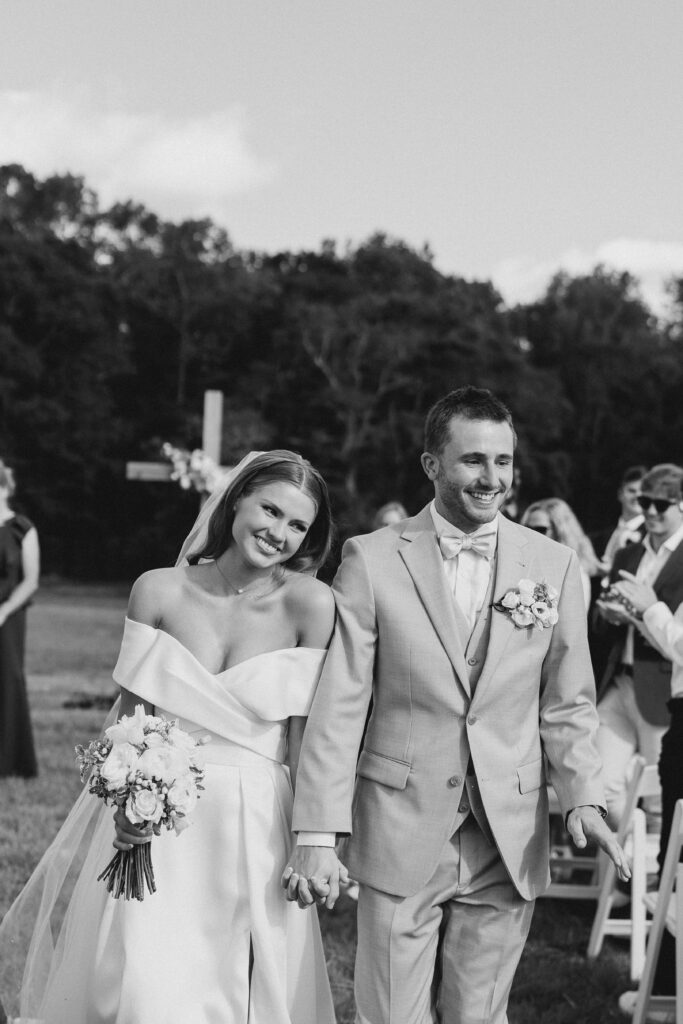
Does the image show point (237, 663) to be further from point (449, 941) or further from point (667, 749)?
point (667, 749)

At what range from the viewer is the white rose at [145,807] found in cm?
308

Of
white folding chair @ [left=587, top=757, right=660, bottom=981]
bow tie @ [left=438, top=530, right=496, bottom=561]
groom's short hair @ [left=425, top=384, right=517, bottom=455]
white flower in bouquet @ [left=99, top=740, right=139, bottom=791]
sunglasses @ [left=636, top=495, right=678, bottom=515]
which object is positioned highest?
groom's short hair @ [left=425, top=384, right=517, bottom=455]

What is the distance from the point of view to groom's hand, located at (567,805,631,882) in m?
3.22

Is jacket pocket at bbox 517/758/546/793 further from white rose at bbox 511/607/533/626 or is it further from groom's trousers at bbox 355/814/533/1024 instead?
white rose at bbox 511/607/533/626

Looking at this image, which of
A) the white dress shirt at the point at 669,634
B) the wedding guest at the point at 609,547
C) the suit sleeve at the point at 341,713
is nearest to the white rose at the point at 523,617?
the suit sleeve at the point at 341,713

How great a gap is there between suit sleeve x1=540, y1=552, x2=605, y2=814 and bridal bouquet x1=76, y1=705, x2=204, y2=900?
3.42 feet

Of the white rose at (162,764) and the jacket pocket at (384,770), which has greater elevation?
the white rose at (162,764)

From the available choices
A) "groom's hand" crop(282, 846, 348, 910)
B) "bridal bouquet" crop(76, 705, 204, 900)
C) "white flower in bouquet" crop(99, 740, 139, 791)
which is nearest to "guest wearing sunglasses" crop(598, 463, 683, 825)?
"groom's hand" crop(282, 846, 348, 910)

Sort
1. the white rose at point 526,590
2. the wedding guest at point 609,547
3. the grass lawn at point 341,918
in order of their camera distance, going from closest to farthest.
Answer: the white rose at point 526,590, the grass lawn at point 341,918, the wedding guest at point 609,547

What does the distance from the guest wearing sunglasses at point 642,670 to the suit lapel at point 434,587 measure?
2594 mm

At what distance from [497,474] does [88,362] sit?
36.7 meters

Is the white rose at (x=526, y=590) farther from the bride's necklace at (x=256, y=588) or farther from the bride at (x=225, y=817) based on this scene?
the bride's necklace at (x=256, y=588)

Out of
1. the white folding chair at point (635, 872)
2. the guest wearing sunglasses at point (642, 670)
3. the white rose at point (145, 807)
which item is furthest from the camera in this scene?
the guest wearing sunglasses at point (642, 670)

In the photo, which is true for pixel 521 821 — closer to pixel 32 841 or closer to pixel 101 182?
pixel 32 841
